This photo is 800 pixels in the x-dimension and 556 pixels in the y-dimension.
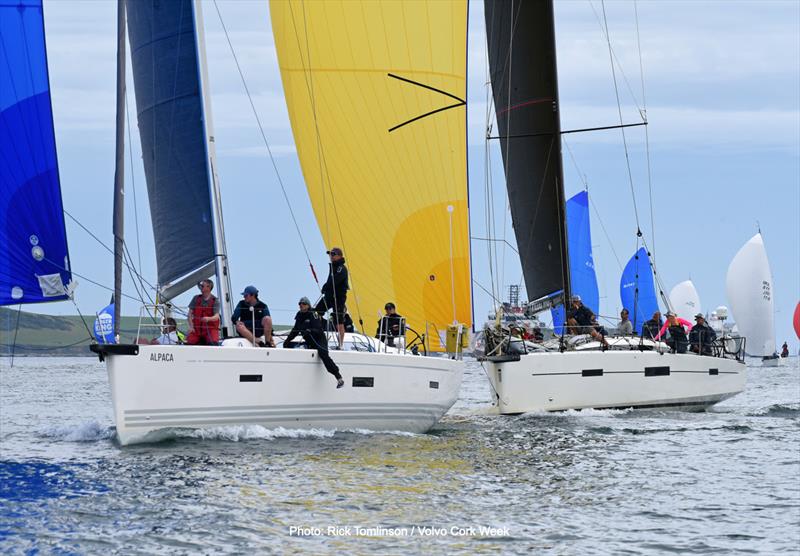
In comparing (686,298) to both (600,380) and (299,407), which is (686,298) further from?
(299,407)

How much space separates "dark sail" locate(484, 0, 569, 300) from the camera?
24.5 m

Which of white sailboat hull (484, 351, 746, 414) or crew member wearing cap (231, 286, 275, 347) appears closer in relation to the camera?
crew member wearing cap (231, 286, 275, 347)

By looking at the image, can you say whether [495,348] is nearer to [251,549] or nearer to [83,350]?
[251,549]

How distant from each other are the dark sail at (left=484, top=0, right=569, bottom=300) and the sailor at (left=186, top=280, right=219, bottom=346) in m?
10.2

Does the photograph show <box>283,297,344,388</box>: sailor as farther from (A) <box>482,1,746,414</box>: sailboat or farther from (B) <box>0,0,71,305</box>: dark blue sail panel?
(A) <box>482,1,746,414</box>: sailboat

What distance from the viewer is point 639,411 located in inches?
878

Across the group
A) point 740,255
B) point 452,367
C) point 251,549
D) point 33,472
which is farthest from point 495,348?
point 740,255

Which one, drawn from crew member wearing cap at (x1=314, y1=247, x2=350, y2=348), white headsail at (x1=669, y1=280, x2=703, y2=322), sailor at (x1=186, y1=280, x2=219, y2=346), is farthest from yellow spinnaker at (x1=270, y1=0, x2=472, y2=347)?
white headsail at (x1=669, y1=280, x2=703, y2=322)

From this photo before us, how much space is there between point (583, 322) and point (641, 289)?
27267mm

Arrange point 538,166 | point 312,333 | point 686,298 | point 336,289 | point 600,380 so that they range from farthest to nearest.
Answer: point 686,298
point 538,166
point 600,380
point 336,289
point 312,333

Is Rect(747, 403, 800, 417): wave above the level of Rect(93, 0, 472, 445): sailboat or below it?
below

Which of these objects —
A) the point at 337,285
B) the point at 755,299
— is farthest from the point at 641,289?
the point at 337,285

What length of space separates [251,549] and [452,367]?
8.69m

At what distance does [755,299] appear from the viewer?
3078 inches
